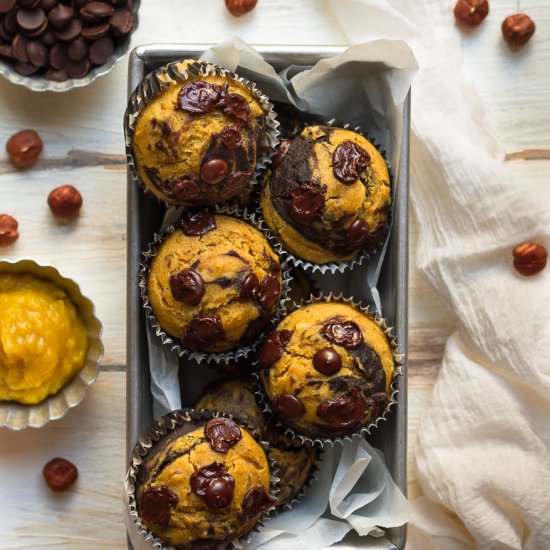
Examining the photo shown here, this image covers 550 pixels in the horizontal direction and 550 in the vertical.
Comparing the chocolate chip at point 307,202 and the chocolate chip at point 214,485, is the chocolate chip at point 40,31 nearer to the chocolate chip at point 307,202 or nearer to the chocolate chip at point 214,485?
the chocolate chip at point 307,202

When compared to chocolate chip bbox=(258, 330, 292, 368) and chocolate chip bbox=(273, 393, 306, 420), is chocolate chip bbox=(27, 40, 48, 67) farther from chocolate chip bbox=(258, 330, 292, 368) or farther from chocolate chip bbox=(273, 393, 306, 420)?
chocolate chip bbox=(273, 393, 306, 420)

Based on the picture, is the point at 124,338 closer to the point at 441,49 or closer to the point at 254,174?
the point at 254,174

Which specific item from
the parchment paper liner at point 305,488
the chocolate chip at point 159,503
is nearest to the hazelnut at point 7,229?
the chocolate chip at point 159,503

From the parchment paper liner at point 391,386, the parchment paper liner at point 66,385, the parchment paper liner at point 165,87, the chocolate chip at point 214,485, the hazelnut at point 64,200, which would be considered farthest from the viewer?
the hazelnut at point 64,200

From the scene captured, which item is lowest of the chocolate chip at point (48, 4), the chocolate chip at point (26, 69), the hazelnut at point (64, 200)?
the hazelnut at point (64, 200)

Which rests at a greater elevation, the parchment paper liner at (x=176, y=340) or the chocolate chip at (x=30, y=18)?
the chocolate chip at (x=30, y=18)

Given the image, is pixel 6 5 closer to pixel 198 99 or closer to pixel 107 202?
pixel 107 202
